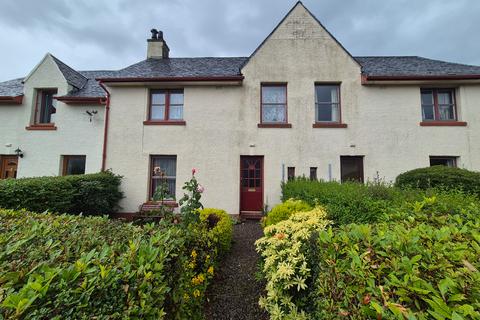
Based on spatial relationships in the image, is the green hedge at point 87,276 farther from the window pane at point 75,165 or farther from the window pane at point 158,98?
the window pane at point 75,165

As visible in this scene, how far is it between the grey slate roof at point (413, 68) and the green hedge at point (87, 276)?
11030mm

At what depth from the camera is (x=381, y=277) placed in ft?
4.98

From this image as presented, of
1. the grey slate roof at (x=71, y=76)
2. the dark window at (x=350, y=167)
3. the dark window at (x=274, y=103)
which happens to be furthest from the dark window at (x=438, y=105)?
the grey slate roof at (x=71, y=76)

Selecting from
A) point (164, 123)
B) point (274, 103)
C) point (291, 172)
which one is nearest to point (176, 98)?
point (164, 123)

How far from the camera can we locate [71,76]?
11539 mm

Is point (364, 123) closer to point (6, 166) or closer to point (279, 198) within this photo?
point (279, 198)

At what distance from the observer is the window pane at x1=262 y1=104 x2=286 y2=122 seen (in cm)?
983

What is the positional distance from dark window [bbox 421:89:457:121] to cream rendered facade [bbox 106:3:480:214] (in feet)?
1.08

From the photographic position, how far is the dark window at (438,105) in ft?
31.6

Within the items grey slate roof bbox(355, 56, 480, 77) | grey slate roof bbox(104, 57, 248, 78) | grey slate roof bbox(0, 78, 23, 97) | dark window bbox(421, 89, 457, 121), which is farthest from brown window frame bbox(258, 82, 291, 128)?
grey slate roof bbox(0, 78, 23, 97)

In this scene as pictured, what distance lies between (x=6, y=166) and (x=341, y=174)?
15629 millimetres

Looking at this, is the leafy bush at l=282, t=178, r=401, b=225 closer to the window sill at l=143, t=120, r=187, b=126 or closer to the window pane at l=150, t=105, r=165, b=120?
the window sill at l=143, t=120, r=187, b=126

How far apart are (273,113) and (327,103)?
2.40m

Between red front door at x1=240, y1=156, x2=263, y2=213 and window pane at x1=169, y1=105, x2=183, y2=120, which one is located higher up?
window pane at x1=169, y1=105, x2=183, y2=120
